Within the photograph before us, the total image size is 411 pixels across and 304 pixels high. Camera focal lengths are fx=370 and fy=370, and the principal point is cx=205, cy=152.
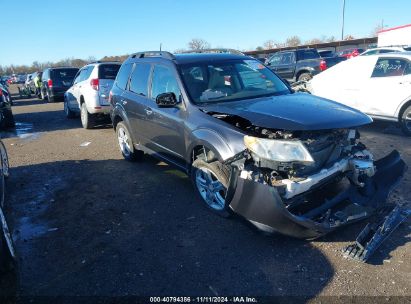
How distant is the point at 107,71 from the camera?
33.0 feet

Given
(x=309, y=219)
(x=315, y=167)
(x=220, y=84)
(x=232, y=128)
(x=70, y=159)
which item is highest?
(x=220, y=84)

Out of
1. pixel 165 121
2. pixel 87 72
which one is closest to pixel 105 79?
pixel 87 72

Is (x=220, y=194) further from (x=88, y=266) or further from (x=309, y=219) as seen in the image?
(x=88, y=266)

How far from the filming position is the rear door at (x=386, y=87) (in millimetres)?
7535

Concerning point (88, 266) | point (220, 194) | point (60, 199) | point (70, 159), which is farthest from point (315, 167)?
point (70, 159)

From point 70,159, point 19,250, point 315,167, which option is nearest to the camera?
point 315,167

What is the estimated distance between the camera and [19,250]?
12.7 ft

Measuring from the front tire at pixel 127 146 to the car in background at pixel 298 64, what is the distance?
36.0 feet

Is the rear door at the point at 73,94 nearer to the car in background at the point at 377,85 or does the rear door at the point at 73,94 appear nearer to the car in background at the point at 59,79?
the car in background at the point at 59,79

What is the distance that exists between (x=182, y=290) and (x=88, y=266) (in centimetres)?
102

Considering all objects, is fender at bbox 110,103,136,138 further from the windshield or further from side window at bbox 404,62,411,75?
side window at bbox 404,62,411,75

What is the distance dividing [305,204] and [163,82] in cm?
270

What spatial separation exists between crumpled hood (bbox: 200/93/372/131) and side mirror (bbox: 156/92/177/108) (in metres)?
0.47

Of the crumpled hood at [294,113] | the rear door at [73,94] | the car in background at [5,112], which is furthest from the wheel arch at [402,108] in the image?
the car in background at [5,112]
